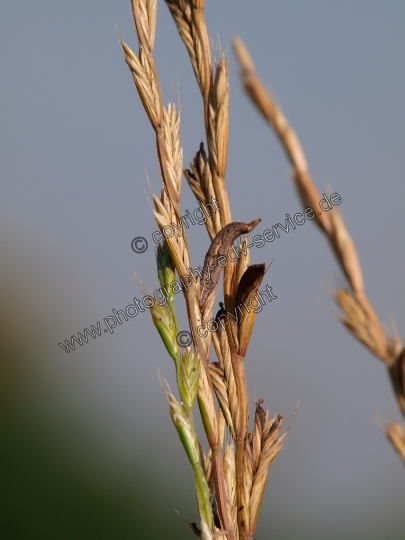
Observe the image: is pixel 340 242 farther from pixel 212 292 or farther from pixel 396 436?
pixel 212 292

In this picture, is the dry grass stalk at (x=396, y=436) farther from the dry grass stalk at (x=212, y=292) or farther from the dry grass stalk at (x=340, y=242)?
the dry grass stalk at (x=212, y=292)

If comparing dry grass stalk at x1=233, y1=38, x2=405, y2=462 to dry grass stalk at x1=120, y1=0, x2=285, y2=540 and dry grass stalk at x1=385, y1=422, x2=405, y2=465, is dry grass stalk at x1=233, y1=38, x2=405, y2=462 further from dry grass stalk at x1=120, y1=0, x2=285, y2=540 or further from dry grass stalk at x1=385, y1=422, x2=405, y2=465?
dry grass stalk at x1=120, y1=0, x2=285, y2=540

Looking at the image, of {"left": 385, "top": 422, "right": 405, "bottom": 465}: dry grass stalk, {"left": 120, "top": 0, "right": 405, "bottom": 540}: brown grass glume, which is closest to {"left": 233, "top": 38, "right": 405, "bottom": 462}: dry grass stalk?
{"left": 385, "top": 422, "right": 405, "bottom": 465}: dry grass stalk

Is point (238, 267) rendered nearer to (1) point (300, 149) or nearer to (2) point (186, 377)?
(2) point (186, 377)

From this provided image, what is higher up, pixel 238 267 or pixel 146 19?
pixel 146 19

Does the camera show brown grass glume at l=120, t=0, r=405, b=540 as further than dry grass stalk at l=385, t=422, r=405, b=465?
Yes

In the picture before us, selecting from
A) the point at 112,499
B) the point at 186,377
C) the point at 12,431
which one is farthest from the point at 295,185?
the point at 12,431
